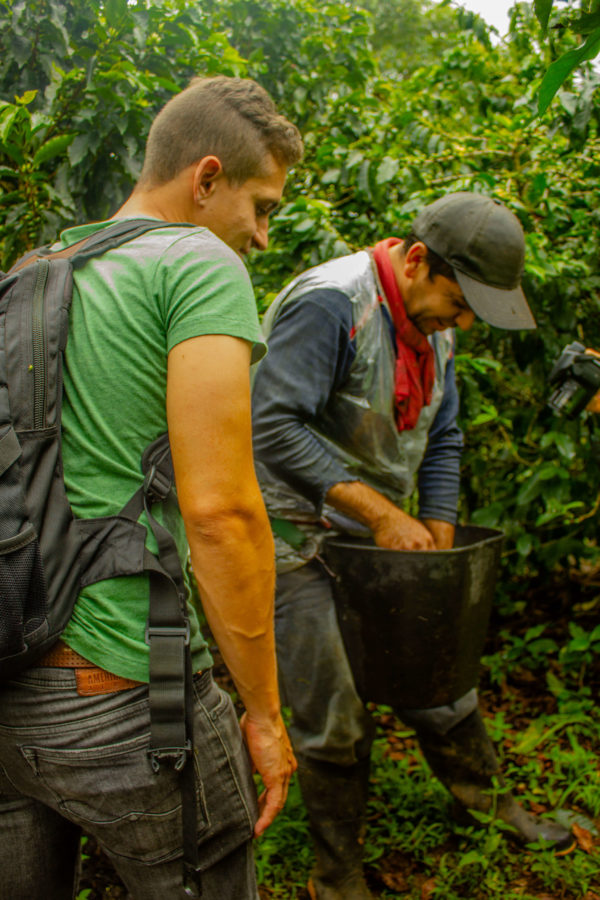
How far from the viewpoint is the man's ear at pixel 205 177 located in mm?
1304

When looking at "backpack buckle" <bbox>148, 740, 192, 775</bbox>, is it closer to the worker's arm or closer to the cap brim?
the worker's arm

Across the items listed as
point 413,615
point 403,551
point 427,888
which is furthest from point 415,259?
point 427,888

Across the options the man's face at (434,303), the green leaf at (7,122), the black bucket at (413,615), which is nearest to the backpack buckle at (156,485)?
the black bucket at (413,615)

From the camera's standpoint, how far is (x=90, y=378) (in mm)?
1111

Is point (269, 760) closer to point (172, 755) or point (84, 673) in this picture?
point (172, 755)

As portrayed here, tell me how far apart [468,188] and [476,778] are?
2.02m

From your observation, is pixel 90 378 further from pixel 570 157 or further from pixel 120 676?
pixel 570 157

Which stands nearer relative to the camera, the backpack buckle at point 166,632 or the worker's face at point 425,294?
the backpack buckle at point 166,632

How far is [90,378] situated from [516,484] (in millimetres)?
2462

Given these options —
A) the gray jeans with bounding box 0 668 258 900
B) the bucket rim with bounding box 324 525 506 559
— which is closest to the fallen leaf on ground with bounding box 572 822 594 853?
the bucket rim with bounding box 324 525 506 559

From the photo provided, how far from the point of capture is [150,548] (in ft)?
3.72

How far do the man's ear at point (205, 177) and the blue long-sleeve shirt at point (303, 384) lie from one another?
0.61 metres

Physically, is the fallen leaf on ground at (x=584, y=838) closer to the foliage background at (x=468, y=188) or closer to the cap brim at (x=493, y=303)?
the foliage background at (x=468, y=188)

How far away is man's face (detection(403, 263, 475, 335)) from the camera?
6.82 feet
